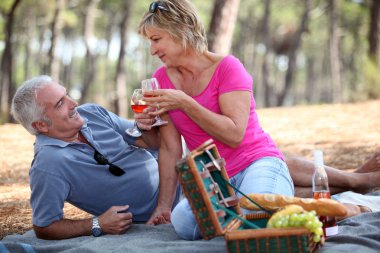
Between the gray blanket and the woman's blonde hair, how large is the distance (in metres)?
1.30

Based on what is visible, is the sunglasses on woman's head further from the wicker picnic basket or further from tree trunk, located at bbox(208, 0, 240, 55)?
tree trunk, located at bbox(208, 0, 240, 55)

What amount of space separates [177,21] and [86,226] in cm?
150

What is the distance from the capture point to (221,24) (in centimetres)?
1057

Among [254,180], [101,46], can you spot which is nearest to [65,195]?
[254,180]

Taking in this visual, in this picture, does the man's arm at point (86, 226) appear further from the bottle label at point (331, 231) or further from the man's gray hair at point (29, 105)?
the bottle label at point (331, 231)

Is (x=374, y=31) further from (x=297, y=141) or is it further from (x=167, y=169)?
(x=167, y=169)

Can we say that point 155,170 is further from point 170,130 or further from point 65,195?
point 65,195

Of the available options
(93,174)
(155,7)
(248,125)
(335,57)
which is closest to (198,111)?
(248,125)

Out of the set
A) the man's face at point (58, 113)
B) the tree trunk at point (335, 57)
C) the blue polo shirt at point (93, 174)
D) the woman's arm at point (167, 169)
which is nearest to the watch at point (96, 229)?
the blue polo shirt at point (93, 174)

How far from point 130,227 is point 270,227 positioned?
1.48 metres

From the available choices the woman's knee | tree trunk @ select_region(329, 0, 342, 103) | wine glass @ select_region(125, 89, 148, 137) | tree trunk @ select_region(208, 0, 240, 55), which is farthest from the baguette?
tree trunk @ select_region(329, 0, 342, 103)

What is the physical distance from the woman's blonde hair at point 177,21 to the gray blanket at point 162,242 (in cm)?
130

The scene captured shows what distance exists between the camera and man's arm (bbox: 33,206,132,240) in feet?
12.4

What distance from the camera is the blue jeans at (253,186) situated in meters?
3.59
